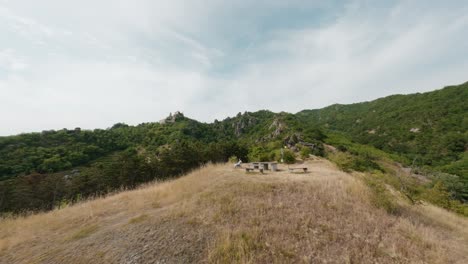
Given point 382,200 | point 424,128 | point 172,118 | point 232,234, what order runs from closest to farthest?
point 232,234, point 382,200, point 424,128, point 172,118

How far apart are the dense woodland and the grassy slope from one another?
520 cm

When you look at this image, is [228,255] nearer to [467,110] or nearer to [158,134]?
[158,134]

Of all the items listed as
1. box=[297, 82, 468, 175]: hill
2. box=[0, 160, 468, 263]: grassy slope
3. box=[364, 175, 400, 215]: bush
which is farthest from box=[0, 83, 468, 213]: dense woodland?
box=[364, 175, 400, 215]: bush

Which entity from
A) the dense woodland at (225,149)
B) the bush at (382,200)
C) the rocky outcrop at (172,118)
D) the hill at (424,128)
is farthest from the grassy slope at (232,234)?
the rocky outcrop at (172,118)

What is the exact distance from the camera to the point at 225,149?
3678 cm

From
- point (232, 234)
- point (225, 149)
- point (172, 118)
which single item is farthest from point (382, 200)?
point (172, 118)

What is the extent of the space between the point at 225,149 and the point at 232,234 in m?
32.4

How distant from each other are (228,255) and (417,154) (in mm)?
97496

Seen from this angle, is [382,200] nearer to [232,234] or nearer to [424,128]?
[232,234]

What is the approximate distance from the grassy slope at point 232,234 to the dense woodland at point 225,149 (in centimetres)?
520

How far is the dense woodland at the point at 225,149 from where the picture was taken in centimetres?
2842

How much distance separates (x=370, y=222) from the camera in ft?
18.5

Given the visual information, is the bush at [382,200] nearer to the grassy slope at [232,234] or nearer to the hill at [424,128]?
the grassy slope at [232,234]

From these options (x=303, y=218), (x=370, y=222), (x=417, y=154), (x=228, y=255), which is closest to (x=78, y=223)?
(x=228, y=255)
